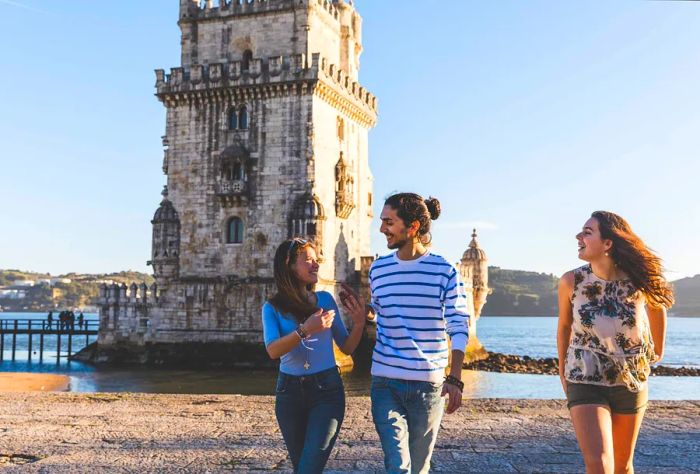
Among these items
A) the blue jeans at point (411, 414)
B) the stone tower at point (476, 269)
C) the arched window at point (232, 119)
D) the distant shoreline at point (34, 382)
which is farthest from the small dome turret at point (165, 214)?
the blue jeans at point (411, 414)

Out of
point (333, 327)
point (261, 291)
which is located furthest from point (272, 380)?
point (333, 327)

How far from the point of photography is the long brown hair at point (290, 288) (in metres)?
6.41

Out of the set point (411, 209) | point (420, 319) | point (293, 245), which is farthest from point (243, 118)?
point (420, 319)

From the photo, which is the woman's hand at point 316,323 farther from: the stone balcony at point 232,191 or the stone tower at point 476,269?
the stone tower at point 476,269

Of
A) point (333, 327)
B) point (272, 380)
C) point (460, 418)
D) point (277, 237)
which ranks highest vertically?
point (277, 237)

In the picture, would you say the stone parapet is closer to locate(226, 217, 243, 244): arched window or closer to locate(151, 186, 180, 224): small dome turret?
locate(151, 186, 180, 224): small dome turret

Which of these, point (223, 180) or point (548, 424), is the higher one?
point (223, 180)

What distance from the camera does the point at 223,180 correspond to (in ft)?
130

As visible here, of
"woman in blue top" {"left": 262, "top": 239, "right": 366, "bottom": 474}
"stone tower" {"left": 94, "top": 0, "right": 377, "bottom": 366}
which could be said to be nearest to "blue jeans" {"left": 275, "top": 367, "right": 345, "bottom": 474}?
"woman in blue top" {"left": 262, "top": 239, "right": 366, "bottom": 474}

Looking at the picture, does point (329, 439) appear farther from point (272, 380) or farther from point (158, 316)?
point (158, 316)

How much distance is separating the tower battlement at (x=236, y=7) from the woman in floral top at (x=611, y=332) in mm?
35176

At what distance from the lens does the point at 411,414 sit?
6.06 m

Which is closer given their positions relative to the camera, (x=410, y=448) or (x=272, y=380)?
(x=410, y=448)

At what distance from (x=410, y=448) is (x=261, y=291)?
33.1 meters
